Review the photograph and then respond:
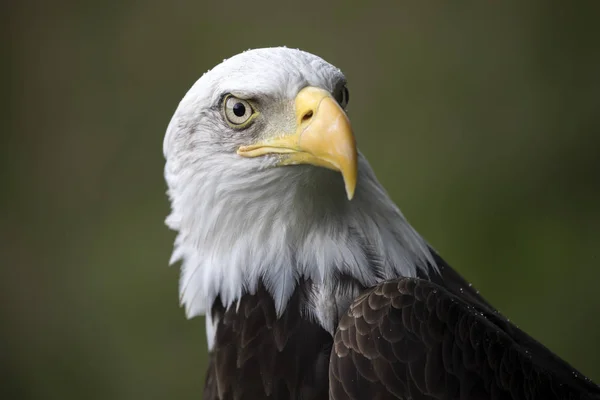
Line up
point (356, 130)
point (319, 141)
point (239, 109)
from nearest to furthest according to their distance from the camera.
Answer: point (319, 141) < point (239, 109) < point (356, 130)

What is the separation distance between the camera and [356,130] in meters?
4.58

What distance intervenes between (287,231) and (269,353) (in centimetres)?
33

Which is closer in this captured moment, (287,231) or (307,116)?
(307,116)

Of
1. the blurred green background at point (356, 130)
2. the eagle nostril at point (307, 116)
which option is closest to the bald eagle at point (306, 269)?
the eagle nostril at point (307, 116)

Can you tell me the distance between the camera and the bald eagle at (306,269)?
1.82 metres

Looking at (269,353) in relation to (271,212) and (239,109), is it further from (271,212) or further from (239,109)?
(239,109)

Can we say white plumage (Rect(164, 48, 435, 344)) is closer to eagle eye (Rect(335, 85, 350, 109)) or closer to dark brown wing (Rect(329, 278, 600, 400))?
eagle eye (Rect(335, 85, 350, 109))

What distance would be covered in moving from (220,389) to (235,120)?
2.40 ft

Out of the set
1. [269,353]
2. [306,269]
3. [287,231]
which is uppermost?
[287,231]

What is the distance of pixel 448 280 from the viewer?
2.25 m

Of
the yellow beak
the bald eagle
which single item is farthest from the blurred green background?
the yellow beak

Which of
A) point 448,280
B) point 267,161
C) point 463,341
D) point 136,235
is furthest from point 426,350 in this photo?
point 136,235

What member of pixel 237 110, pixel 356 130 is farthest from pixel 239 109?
pixel 356 130

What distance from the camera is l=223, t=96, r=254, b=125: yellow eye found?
1.97 meters
